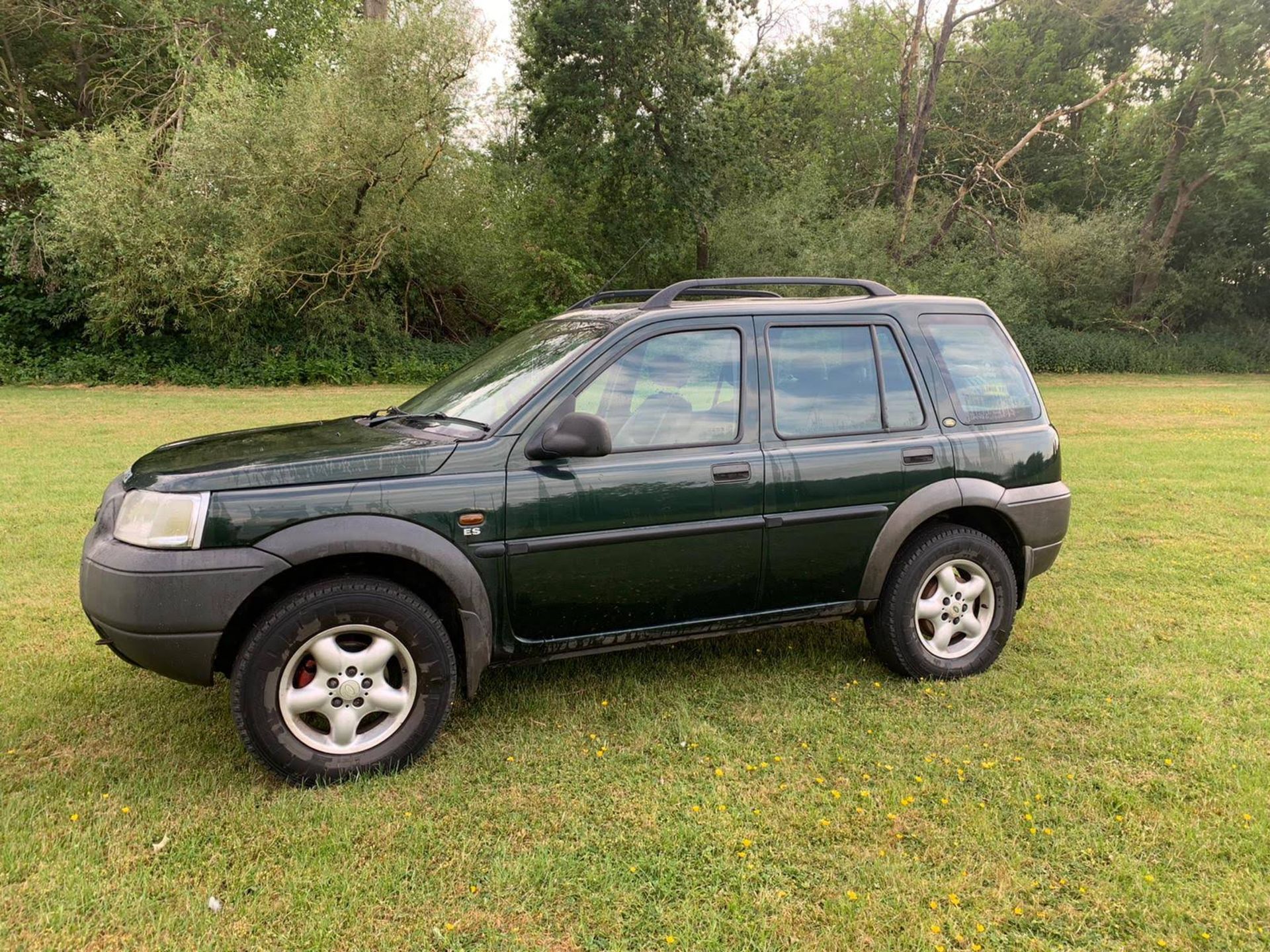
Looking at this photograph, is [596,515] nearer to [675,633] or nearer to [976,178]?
[675,633]

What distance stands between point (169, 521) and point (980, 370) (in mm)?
3755

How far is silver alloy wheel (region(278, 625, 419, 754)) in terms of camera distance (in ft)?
10.3

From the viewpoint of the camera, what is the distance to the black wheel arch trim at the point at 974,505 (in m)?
4.02

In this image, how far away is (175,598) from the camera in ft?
9.75

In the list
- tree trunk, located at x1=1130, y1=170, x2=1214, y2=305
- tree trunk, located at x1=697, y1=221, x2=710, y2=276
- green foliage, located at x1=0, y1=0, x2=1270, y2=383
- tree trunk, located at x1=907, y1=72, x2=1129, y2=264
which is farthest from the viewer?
tree trunk, located at x1=1130, y1=170, x2=1214, y2=305

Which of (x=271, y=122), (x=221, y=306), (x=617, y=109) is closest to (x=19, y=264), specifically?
(x=221, y=306)

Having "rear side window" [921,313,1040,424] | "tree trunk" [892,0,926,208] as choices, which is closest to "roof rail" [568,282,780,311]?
"rear side window" [921,313,1040,424]

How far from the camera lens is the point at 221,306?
21406 mm

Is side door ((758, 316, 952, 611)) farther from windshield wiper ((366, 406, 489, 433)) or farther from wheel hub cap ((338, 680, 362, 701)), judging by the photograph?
wheel hub cap ((338, 680, 362, 701))

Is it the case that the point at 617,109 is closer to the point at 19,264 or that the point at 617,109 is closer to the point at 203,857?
the point at 19,264

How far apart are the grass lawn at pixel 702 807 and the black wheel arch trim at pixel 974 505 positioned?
62 cm

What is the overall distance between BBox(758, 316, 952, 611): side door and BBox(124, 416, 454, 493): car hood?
1491 mm

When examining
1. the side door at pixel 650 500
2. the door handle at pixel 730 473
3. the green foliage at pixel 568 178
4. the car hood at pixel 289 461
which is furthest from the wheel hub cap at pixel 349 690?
the green foliage at pixel 568 178

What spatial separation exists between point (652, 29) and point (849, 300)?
23.0 metres
